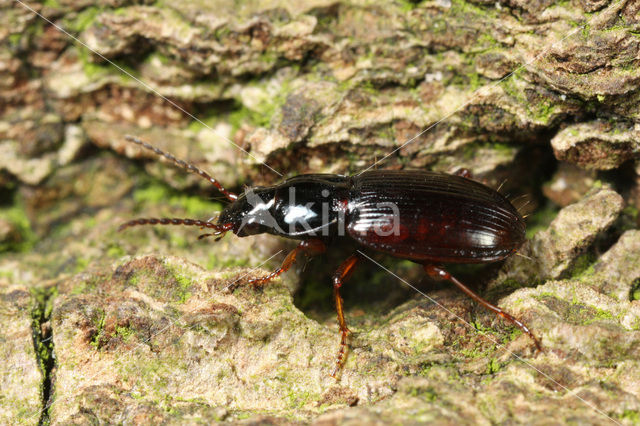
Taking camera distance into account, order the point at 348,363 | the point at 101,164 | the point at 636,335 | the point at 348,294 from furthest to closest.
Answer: the point at 101,164 → the point at 348,294 → the point at 348,363 → the point at 636,335

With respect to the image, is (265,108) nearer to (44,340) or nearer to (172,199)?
(172,199)

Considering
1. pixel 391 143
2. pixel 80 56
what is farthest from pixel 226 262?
pixel 80 56

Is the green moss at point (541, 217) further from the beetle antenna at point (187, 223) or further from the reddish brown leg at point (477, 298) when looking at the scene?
the beetle antenna at point (187, 223)

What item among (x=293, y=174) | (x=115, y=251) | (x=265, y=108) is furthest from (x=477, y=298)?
(x=115, y=251)

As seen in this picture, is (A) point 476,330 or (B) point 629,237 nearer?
(A) point 476,330

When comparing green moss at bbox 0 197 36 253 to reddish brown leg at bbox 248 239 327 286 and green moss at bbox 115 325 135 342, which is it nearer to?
green moss at bbox 115 325 135 342

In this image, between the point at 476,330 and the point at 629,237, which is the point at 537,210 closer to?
the point at 629,237

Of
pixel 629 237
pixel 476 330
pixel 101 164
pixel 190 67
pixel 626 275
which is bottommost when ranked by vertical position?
pixel 476 330

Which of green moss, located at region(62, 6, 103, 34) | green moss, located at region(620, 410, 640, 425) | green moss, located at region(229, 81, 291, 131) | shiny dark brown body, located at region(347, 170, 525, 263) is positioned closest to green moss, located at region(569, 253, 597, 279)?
shiny dark brown body, located at region(347, 170, 525, 263)
